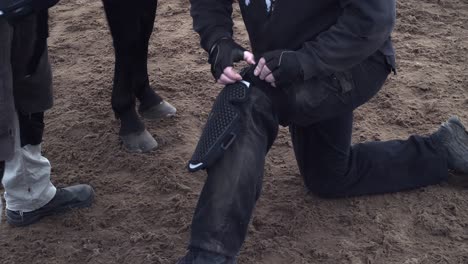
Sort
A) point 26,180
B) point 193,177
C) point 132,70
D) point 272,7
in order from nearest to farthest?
point 272,7 → point 26,180 → point 193,177 → point 132,70

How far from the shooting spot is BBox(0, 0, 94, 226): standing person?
1841 mm

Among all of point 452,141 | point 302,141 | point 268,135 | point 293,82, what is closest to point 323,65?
point 293,82

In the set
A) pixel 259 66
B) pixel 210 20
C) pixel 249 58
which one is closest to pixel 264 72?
pixel 259 66

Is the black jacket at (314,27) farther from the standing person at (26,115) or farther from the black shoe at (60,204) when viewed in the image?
the black shoe at (60,204)

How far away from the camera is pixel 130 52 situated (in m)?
2.90

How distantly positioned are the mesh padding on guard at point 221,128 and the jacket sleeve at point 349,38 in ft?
0.77

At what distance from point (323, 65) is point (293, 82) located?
0.12 metres

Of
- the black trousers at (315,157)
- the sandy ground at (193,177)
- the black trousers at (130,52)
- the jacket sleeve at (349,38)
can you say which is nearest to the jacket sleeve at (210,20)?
Result: the black trousers at (315,157)

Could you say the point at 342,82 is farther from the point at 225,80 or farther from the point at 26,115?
the point at 26,115

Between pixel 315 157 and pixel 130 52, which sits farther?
pixel 130 52

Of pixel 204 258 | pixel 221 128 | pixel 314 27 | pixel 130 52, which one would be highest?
pixel 314 27

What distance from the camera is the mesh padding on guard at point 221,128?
1.99 metres

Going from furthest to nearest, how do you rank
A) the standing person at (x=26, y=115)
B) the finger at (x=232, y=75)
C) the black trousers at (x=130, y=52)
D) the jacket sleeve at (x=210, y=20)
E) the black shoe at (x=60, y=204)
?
1. the black trousers at (x=130, y=52)
2. the black shoe at (x=60, y=204)
3. the jacket sleeve at (x=210, y=20)
4. the finger at (x=232, y=75)
5. the standing person at (x=26, y=115)

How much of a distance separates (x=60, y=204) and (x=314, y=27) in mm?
1244
